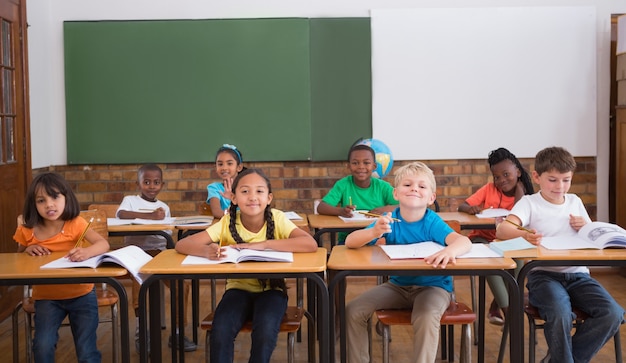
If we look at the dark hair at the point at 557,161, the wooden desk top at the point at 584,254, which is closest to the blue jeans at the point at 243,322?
the wooden desk top at the point at 584,254

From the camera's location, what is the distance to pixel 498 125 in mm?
5867

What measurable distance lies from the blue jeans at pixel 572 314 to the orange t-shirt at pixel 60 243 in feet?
6.27

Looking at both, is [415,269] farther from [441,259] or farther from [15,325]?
[15,325]

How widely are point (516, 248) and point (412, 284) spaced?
0.50 meters

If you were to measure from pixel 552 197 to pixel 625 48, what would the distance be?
2.76 meters

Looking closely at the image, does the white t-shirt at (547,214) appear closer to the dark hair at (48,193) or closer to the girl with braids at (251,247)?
the girl with braids at (251,247)

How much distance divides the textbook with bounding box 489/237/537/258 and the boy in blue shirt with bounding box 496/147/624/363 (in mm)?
116

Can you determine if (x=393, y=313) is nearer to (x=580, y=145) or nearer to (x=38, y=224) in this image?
(x=38, y=224)

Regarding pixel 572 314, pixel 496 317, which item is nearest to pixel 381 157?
pixel 496 317

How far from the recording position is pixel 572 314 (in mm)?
3068

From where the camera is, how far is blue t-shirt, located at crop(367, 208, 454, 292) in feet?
10.2

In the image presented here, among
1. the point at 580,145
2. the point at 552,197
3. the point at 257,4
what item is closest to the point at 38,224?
the point at 552,197

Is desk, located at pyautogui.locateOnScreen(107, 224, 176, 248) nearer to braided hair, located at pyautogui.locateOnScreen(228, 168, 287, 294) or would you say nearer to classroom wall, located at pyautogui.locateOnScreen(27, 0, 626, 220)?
braided hair, located at pyautogui.locateOnScreen(228, 168, 287, 294)

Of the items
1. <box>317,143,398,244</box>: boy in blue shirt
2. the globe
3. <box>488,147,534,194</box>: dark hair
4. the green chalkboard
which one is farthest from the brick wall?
<box>488,147,534,194</box>: dark hair
